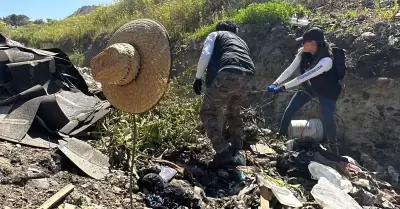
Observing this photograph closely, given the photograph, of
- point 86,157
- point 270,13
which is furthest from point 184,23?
point 86,157

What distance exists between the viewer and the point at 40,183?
3613 mm

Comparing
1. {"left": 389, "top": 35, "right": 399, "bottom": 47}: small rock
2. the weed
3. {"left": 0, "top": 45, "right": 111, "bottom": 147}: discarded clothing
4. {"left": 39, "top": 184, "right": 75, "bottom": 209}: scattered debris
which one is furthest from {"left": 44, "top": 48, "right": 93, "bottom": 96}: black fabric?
the weed

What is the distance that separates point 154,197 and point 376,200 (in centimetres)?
234

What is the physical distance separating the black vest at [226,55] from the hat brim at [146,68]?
179 cm

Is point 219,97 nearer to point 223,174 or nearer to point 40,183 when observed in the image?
point 223,174

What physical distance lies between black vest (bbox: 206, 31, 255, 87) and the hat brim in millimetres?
1788

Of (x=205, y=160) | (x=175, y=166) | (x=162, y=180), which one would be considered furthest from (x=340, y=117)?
(x=162, y=180)

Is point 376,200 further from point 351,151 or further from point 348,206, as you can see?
point 351,151

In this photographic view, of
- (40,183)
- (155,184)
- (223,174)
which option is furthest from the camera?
(223,174)

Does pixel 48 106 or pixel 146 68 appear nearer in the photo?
pixel 146 68

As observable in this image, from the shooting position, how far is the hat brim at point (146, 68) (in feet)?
9.77

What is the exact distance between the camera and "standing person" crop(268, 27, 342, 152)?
5141mm

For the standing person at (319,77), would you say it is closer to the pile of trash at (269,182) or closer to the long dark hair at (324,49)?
the long dark hair at (324,49)

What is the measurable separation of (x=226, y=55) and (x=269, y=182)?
149 centimetres
